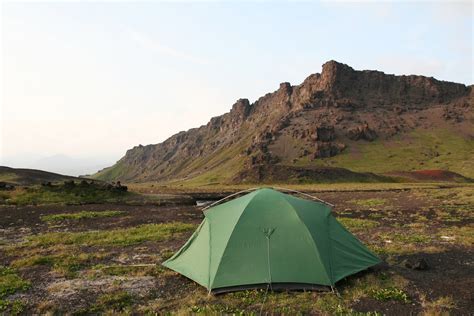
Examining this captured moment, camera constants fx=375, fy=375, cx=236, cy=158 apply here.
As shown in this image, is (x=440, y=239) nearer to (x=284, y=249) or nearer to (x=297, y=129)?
(x=284, y=249)

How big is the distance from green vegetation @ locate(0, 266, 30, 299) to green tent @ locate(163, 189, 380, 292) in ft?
17.5

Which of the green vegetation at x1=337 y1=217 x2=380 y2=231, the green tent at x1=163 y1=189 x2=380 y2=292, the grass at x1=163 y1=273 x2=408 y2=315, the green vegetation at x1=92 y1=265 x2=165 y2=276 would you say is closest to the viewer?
the grass at x1=163 y1=273 x2=408 y2=315

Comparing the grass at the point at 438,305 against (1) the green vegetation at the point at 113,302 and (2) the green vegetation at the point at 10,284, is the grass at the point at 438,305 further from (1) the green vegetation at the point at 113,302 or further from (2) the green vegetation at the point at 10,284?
(2) the green vegetation at the point at 10,284

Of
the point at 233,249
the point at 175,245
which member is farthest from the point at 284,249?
the point at 175,245

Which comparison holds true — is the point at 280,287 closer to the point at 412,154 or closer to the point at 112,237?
the point at 112,237

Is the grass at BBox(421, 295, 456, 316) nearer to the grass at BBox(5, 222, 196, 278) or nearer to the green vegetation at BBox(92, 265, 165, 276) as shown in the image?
the green vegetation at BBox(92, 265, 165, 276)

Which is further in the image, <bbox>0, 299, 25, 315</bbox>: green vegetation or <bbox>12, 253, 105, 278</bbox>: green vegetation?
<bbox>12, 253, 105, 278</bbox>: green vegetation

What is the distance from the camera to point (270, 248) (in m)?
13.0

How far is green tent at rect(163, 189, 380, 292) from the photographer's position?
1245 cm

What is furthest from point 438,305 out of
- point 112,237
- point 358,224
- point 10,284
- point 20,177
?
point 20,177

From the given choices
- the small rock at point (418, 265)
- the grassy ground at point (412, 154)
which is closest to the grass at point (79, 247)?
the small rock at point (418, 265)

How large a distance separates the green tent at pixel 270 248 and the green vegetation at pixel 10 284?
210 inches

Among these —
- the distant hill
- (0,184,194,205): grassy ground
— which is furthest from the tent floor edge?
the distant hill

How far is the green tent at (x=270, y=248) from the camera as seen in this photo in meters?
12.4
